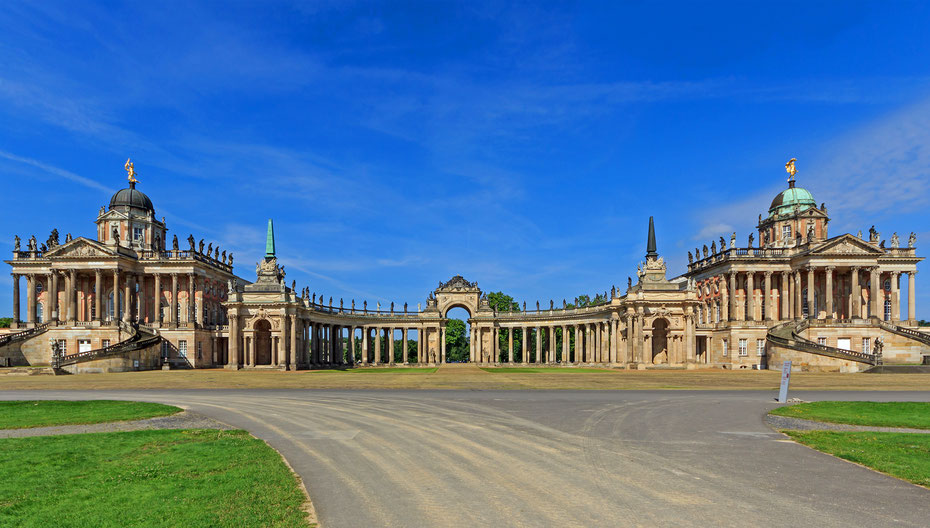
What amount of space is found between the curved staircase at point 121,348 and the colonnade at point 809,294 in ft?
243

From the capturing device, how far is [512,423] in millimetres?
22672

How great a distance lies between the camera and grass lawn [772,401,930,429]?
2297 cm

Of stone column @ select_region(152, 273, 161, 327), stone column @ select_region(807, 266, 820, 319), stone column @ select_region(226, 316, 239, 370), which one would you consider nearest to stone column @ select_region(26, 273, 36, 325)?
stone column @ select_region(152, 273, 161, 327)

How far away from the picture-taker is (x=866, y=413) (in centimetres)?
2562

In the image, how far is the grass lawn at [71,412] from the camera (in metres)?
23.2

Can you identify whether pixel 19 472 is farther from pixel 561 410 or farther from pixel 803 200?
pixel 803 200

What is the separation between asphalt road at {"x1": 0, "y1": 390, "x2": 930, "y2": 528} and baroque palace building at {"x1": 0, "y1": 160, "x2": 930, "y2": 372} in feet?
183

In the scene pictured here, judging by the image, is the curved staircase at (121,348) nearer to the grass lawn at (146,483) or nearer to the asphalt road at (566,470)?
the asphalt road at (566,470)

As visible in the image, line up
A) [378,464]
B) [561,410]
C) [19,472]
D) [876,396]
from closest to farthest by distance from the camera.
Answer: [19,472], [378,464], [561,410], [876,396]

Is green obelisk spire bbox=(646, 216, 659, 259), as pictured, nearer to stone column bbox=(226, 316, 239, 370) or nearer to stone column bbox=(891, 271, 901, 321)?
stone column bbox=(891, 271, 901, 321)

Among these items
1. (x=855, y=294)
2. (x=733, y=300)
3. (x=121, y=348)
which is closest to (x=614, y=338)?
(x=733, y=300)

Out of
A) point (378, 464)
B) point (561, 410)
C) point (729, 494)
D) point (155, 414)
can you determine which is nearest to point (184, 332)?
point (155, 414)

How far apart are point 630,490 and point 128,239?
93359mm

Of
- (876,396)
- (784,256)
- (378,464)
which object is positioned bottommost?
(876,396)
